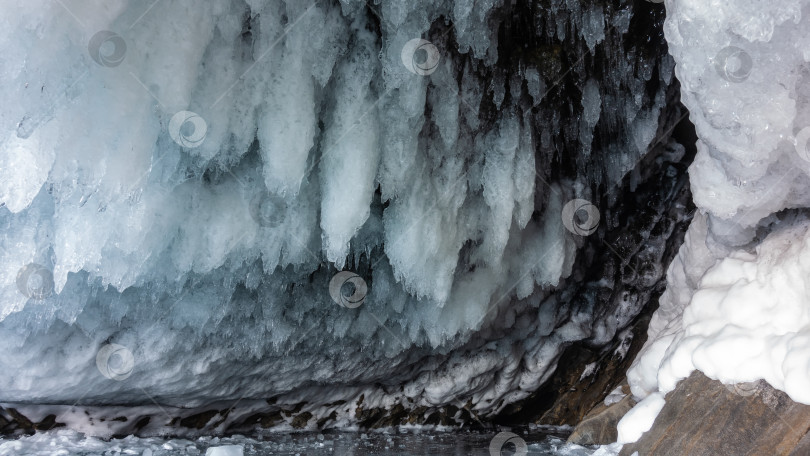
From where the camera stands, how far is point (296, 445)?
509 centimetres

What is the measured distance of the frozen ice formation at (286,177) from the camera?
328 cm

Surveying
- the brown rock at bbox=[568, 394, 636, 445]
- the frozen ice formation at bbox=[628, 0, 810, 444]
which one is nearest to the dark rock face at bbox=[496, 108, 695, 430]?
the brown rock at bbox=[568, 394, 636, 445]

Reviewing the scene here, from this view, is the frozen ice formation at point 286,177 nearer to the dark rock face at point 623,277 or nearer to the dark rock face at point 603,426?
the dark rock face at point 623,277

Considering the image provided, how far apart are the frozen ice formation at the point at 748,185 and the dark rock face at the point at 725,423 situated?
70 mm

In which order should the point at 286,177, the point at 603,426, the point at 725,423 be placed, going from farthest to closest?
1. the point at 603,426
2. the point at 286,177
3. the point at 725,423

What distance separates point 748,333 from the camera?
3.22 m

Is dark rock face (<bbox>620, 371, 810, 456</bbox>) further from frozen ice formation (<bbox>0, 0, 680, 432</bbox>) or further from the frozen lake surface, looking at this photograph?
frozen ice formation (<bbox>0, 0, 680, 432</bbox>)

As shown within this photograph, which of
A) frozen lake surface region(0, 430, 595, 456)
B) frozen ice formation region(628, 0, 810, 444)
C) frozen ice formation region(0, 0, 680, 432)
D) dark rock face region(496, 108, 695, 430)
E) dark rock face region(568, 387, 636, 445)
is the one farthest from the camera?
dark rock face region(496, 108, 695, 430)

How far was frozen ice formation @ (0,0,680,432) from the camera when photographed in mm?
3279

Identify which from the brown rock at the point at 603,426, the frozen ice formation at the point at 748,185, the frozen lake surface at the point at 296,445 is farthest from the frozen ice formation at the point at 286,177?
the frozen ice formation at the point at 748,185

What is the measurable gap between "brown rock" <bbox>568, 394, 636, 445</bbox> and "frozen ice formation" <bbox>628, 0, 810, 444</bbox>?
0.54 metres

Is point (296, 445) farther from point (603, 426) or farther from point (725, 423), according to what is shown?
point (725, 423)

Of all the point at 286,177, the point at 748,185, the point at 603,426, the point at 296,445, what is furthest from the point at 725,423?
the point at 296,445

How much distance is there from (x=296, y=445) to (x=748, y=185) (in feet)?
12.0
